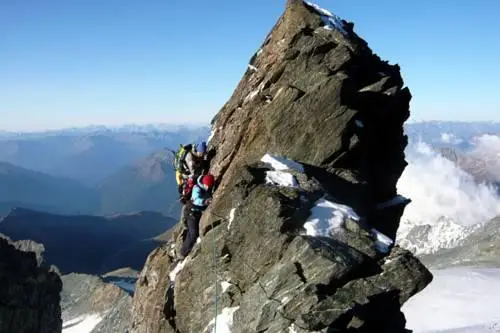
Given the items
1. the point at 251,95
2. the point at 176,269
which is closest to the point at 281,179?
the point at 176,269

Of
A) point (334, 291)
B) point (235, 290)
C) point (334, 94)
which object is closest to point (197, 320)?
point (235, 290)

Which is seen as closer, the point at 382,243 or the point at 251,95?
the point at 382,243

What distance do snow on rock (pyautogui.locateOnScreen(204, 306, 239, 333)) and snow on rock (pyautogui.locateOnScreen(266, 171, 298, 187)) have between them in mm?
5358

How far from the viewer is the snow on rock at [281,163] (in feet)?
75.6


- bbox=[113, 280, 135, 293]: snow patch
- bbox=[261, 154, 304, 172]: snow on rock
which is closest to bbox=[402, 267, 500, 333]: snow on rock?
bbox=[261, 154, 304, 172]: snow on rock

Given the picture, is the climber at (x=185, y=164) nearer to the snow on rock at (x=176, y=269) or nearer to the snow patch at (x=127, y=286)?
the snow on rock at (x=176, y=269)

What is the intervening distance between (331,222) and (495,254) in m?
101

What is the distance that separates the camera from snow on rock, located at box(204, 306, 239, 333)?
2030 cm

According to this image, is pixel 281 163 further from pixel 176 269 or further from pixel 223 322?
pixel 176 269

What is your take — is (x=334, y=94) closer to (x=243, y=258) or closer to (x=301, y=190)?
(x=301, y=190)

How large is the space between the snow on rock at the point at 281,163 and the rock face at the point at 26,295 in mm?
91600

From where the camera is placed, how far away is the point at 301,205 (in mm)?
20953

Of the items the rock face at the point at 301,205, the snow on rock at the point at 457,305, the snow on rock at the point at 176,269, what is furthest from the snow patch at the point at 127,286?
the snow on rock at the point at 176,269

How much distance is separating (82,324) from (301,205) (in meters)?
165
